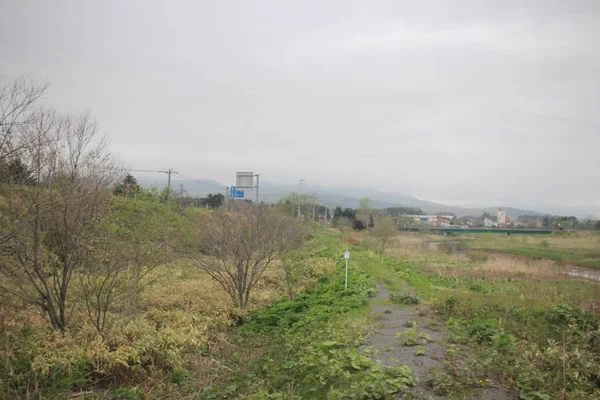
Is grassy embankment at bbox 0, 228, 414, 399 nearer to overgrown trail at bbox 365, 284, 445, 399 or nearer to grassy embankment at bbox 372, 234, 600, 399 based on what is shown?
overgrown trail at bbox 365, 284, 445, 399

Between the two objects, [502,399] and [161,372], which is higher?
[502,399]

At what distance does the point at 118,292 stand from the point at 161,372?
2.84m

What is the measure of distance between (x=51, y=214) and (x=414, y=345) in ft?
22.9

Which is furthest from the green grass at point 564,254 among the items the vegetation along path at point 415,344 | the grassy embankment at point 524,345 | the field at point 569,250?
the vegetation along path at point 415,344

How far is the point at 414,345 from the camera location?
7082 millimetres

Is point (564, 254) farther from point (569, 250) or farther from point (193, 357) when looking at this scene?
point (193, 357)

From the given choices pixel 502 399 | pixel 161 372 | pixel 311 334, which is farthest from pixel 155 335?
pixel 502 399

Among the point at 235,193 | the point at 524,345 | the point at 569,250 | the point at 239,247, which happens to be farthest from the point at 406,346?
the point at 235,193

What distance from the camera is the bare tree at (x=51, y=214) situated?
710 cm

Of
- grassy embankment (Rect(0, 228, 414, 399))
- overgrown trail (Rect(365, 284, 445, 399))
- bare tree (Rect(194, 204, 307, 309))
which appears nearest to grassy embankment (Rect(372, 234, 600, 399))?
overgrown trail (Rect(365, 284, 445, 399))

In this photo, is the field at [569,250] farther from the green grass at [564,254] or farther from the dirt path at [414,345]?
the dirt path at [414,345]

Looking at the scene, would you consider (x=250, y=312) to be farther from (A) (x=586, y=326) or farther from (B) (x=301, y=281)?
(A) (x=586, y=326)

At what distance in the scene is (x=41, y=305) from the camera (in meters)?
7.65

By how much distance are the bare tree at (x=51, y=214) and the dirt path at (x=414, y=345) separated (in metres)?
5.84
